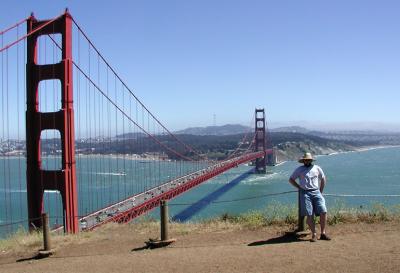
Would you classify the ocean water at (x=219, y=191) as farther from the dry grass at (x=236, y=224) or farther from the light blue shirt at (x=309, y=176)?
the light blue shirt at (x=309, y=176)

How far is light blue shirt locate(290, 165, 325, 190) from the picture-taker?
209 inches

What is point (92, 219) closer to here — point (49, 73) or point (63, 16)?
point (49, 73)

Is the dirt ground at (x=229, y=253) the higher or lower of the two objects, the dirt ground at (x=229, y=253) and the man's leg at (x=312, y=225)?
the lower

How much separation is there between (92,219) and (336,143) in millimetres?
112050

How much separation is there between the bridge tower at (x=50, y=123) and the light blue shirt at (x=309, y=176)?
7174mm

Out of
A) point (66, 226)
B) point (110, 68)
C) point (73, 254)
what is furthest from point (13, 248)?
point (110, 68)

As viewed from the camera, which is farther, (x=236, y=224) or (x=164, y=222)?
(x=236, y=224)

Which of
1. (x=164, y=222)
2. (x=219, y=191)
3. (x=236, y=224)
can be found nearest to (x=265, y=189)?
(x=219, y=191)

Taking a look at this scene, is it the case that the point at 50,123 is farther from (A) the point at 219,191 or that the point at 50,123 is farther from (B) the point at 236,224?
(A) the point at 219,191

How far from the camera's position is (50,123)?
11.8m

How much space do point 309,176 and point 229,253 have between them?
1.17m

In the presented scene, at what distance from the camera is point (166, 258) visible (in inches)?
199

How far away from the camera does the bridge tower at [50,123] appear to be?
37.9ft

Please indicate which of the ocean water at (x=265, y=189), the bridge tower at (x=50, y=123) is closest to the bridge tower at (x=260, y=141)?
the ocean water at (x=265, y=189)
